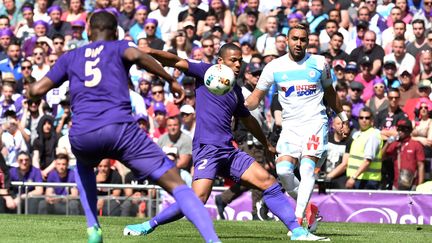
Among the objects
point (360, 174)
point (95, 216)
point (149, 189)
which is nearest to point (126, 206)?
point (149, 189)

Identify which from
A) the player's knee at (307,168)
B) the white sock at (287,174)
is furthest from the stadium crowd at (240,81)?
the player's knee at (307,168)

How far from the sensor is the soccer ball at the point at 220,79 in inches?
461

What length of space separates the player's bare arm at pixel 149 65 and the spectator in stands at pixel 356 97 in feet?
36.8

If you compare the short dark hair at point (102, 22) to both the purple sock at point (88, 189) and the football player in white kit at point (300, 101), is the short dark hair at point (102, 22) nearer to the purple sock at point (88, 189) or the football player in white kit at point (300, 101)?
the purple sock at point (88, 189)

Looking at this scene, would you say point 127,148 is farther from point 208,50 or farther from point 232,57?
point 208,50

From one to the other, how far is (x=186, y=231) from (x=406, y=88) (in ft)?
27.6

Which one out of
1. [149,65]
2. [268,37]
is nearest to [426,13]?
[268,37]

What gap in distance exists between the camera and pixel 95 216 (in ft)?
35.8

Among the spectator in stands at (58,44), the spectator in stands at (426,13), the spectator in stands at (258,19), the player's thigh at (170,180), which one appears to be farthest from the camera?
the spectator in stands at (58,44)

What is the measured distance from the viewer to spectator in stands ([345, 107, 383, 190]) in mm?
19844

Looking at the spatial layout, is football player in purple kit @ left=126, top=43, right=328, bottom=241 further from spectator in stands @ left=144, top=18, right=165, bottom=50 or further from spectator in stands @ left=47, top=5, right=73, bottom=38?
spectator in stands @ left=47, top=5, right=73, bottom=38

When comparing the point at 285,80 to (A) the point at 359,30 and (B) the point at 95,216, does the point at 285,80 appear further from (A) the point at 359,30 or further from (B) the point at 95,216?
(A) the point at 359,30

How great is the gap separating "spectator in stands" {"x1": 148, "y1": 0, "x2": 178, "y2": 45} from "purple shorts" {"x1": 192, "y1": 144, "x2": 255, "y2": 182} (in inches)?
492

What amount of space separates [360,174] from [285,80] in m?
6.42
